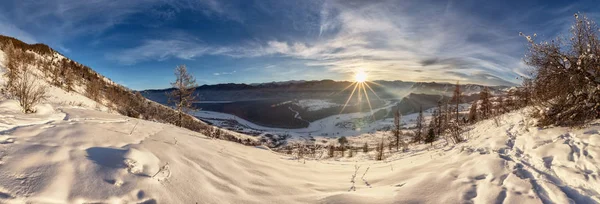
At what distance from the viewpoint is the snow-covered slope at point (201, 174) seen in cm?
282

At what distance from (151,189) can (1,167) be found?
142 cm

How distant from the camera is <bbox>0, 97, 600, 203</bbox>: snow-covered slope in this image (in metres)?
2.82

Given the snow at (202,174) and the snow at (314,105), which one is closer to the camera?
the snow at (202,174)

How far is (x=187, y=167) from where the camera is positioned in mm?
4152

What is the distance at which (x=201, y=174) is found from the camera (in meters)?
4.13

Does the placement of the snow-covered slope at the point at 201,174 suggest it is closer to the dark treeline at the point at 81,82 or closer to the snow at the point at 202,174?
the snow at the point at 202,174

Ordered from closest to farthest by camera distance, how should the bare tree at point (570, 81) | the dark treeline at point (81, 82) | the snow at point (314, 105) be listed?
the bare tree at point (570, 81), the dark treeline at point (81, 82), the snow at point (314, 105)

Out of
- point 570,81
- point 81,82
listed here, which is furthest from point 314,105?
point 570,81

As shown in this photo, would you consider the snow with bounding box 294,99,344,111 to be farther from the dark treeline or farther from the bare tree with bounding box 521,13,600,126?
the bare tree with bounding box 521,13,600,126

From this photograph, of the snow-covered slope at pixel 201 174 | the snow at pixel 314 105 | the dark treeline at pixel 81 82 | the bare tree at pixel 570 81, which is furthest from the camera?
the snow at pixel 314 105

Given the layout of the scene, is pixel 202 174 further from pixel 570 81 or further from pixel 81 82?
pixel 81 82

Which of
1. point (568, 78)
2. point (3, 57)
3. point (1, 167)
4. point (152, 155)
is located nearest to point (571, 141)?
point (568, 78)

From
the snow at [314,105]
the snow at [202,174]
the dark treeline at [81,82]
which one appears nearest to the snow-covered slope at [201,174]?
the snow at [202,174]

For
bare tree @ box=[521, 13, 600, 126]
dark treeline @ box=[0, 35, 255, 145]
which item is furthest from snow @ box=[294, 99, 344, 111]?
bare tree @ box=[521, 13, 600, 126]
